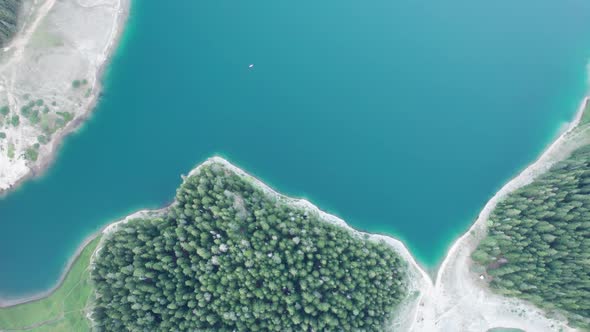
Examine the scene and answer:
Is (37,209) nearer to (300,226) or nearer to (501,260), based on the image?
(300,226)

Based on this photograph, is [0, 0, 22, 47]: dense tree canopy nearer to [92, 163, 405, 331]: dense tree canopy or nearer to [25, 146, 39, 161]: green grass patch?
[25, 146, 39, 161]: green grass patch

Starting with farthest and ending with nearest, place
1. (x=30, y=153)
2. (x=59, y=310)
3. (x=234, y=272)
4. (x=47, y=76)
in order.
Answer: (x=47, y=76), (x=30, y=153), (x=59, y=310), (x=234, y=272)

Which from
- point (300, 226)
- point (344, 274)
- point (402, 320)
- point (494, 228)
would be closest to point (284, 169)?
point (300, 226)

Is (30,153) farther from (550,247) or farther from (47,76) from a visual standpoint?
(550,247)

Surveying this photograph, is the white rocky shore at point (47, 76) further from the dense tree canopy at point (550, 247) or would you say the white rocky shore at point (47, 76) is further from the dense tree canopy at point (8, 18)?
the dense tree canopy at point (550, 247)

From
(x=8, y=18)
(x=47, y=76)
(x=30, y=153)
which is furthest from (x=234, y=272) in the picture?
(x=8, y=18)

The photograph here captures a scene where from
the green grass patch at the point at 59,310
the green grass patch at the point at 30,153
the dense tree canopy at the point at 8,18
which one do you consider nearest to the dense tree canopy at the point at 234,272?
the green grass patch at the point at 59,310
